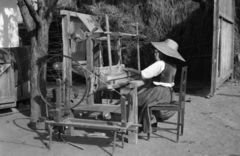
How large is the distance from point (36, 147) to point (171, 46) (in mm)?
3026

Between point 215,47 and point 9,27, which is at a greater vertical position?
point 9,27

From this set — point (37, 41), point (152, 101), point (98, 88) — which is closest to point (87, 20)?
point (37, 41)

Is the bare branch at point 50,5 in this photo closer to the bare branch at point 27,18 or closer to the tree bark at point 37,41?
the tree bark at point 37,41

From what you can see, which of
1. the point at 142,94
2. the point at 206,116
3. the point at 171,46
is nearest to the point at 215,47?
the point at 206,116

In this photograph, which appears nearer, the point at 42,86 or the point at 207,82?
the point at 42,86

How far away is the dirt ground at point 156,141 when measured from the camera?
4.61m

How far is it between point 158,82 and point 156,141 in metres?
1.04

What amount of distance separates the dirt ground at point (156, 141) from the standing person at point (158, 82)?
0.39 metres

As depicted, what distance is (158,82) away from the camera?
5.32 metres

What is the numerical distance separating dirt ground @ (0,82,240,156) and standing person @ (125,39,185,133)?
389mm

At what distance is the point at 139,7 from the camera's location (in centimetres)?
1080

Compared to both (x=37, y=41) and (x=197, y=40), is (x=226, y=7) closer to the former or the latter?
(x=197, y=40)

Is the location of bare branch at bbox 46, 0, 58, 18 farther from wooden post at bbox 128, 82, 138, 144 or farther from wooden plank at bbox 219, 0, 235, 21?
wooden plank at bbox 219, 0, 235, 21

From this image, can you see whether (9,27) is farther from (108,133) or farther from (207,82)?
(207,82)
